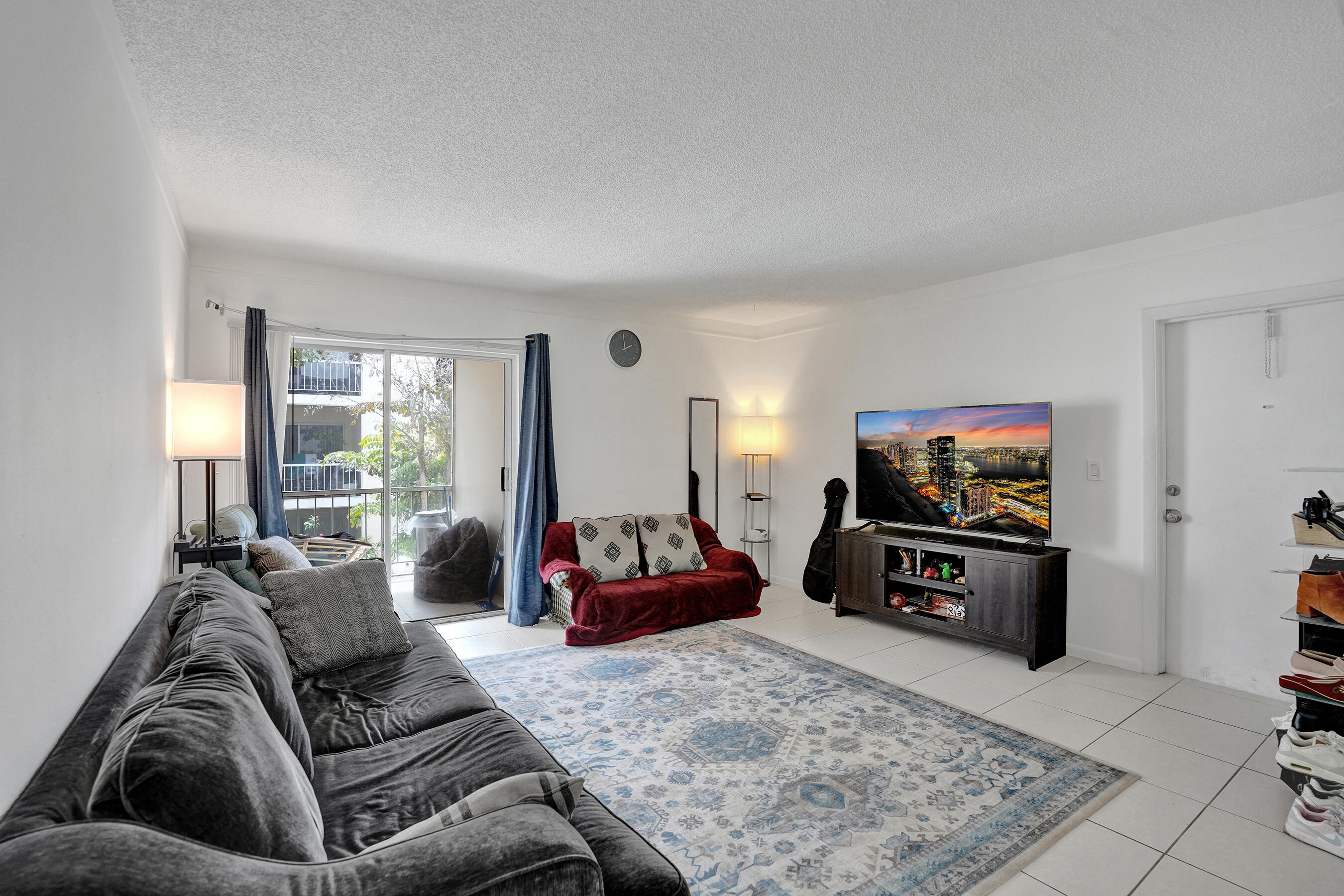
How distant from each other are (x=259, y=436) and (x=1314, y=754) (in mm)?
5243

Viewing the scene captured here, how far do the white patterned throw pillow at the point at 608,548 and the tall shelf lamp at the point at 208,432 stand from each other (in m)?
2.34

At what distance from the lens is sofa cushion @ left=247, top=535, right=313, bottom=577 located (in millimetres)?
3143

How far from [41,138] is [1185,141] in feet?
11.6

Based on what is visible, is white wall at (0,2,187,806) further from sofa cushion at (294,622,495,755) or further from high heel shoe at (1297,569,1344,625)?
high heel shoe at (1297,569,1344,625)

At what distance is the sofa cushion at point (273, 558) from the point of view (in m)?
3.14

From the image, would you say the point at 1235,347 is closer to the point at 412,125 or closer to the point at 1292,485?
the point at 1292,485

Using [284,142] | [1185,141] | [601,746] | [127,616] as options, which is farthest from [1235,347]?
[127,616]

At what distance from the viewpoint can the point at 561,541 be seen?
5.00 meters

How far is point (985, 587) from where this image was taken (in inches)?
165

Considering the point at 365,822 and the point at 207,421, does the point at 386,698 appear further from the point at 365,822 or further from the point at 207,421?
the point at 207,421

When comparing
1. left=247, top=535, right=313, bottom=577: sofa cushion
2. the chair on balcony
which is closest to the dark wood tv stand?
the chair on balcony

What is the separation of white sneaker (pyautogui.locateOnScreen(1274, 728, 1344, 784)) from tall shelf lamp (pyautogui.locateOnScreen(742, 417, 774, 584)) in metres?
4.05

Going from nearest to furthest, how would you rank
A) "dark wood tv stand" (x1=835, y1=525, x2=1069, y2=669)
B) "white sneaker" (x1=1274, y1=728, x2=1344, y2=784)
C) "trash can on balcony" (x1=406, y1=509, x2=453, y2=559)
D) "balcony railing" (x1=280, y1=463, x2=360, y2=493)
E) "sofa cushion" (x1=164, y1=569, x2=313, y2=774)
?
1. "sofa cushion" (x1=164, y1=569, x2=313, y2=774)
2. "white sneaker" (x1=1274, y1=728, x2=1344, y2=784)
3. "dark wood tv stand" (x1=835, y1=525, x2=1069, y2=669)
4. "balcony railing" (x1=280, y1=463, x2=360, y2=493)
5. "trash can on balcony" (x1=406, y1=509, x2=453, y2=559)

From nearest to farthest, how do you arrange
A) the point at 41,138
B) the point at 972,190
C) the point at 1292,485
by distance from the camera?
the point at 41,138
the point at 972,190
the point at 1292,485
